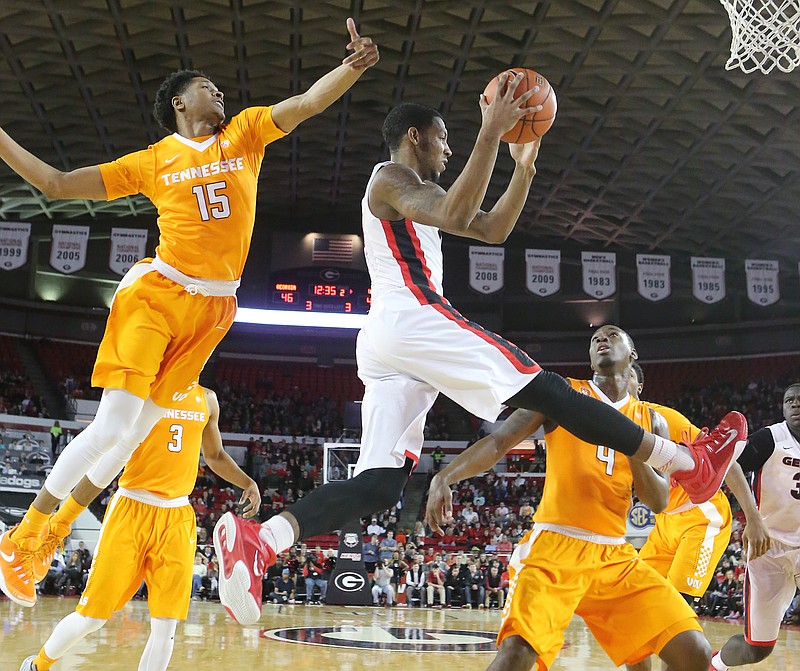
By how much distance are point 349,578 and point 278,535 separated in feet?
45.7

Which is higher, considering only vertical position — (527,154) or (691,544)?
(527,154)

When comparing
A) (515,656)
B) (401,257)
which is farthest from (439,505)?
(401,257)

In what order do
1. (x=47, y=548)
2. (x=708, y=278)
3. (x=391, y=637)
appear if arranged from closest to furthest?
(x=47, y=548), (x=391, y=637), (x=708, y=278)

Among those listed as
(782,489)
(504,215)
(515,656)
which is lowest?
(515,656)

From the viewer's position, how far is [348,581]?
653 inches

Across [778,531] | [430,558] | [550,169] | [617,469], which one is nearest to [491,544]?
[430,558]

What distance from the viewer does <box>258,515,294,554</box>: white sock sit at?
10.5 ft

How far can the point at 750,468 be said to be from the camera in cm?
613

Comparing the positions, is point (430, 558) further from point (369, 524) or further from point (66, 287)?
point (66, 287)

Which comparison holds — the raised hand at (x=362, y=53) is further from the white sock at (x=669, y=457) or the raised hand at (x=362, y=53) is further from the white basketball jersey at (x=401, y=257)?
the white sock at (x=669, y=457)

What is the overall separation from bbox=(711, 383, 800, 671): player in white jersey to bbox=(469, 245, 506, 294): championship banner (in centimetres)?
1712

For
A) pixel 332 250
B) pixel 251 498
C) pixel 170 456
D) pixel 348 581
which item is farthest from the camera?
pixel 332 250

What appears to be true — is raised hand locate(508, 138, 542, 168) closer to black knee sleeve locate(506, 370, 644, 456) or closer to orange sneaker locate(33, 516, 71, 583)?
black knee sleeve locate(506, 370, 644, 456)

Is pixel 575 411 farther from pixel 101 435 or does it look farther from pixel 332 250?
pixel 332 250
